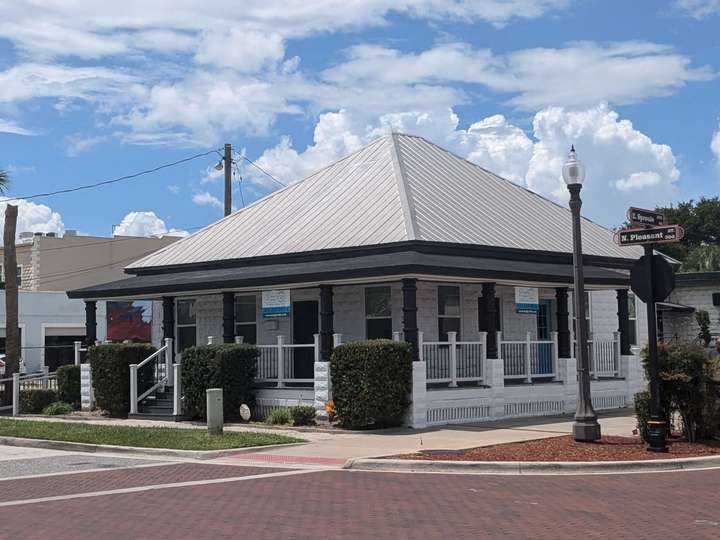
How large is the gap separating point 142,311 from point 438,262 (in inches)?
1628

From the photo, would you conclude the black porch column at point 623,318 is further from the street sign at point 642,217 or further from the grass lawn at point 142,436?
the grass lawn at point 142,436

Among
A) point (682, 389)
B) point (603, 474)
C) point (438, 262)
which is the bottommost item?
point (603, 474)

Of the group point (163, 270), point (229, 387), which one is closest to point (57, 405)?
point (163, 270)

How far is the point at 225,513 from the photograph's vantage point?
10703mm

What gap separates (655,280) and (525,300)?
7.13 metres

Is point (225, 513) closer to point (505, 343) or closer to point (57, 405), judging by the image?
point (505, 343)

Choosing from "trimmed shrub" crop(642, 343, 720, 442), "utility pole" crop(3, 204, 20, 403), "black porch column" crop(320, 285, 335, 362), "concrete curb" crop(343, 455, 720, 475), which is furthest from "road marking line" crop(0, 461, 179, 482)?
"utility pole" crop(3, 204, 20, 403)

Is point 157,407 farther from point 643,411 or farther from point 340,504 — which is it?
point 340,504

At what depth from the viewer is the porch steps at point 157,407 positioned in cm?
2342

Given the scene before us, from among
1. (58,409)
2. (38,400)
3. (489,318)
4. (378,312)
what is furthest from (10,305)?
(489,318)

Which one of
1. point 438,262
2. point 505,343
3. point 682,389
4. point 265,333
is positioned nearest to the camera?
point 682,389

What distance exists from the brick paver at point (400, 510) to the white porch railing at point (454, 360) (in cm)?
745

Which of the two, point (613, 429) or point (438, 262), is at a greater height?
point (438, 262)

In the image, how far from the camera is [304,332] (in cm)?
2427
